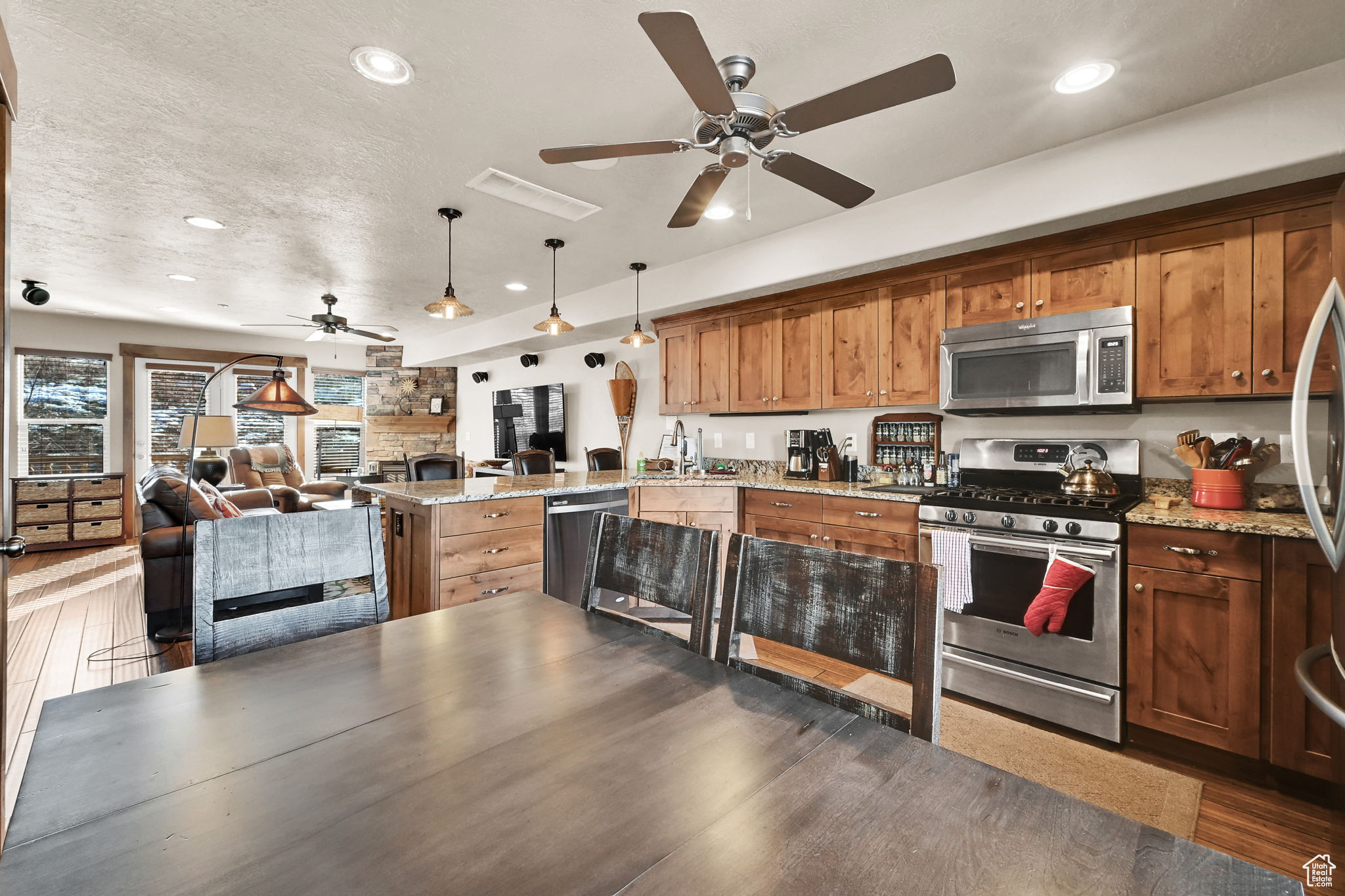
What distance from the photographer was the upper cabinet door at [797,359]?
3787 mm

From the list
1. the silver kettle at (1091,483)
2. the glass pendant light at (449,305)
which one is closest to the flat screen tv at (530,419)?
the glass pendant light at (449,305)

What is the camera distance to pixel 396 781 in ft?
2.43

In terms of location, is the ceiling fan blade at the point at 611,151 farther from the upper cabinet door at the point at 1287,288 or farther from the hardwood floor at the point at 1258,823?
the upper cabinet door at the point at 1287,288

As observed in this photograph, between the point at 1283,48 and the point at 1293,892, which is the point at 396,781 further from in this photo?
the point at 1283,48

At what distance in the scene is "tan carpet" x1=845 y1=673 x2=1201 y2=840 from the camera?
76.8 inches

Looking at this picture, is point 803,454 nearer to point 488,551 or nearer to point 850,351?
point 850,351

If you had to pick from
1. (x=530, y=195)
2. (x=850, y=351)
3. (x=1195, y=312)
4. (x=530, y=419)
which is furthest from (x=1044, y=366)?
(x=530, y=419)

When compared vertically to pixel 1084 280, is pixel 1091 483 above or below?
below

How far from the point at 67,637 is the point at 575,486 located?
313 centimetres

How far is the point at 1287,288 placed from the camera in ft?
7.38

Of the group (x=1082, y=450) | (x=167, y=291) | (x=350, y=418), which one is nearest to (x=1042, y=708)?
(x=1082, y=450)

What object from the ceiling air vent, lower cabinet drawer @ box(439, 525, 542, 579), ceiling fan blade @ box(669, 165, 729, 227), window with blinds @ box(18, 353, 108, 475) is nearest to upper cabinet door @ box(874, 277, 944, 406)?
ceiling fan blade @ box(669, 165, 729, 227)

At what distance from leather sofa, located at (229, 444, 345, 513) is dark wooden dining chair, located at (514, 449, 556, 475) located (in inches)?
101

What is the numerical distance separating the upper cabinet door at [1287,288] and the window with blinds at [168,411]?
9019 mm
